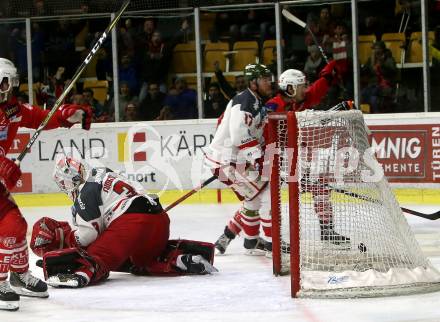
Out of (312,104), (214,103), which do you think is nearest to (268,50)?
(214,103)

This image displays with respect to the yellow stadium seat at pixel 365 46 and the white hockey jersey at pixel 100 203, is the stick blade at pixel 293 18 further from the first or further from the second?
the white hockey jersey at pixel 100 203

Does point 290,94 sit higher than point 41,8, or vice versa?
point 41,8

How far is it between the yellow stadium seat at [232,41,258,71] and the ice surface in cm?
461

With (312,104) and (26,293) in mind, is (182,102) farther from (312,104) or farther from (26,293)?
(26,293)

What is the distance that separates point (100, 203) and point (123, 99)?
4.91 m

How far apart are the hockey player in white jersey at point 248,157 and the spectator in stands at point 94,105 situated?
381cm

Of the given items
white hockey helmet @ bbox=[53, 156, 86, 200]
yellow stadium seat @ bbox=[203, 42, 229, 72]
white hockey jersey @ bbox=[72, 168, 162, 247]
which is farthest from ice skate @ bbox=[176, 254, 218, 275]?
yellow stadium seat @ bbox=[203, 42, 229, 72]

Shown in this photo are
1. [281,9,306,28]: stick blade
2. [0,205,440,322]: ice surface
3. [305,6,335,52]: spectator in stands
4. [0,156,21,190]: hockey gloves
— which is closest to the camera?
[0,205,440,322]: ice surface

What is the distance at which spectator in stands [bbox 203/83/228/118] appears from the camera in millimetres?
10492

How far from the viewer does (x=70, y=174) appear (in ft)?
19.1

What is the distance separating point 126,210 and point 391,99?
478cm

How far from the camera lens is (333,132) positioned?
5.89m

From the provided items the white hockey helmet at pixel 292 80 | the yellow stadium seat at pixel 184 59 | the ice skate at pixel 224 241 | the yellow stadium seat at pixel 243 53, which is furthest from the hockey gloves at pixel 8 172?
the yellow stadium seat at pixel 243 53

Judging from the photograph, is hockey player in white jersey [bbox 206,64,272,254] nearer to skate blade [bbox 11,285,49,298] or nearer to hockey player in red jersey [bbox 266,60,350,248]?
hockey player in red jersey [bbox 266,60,350,248]
